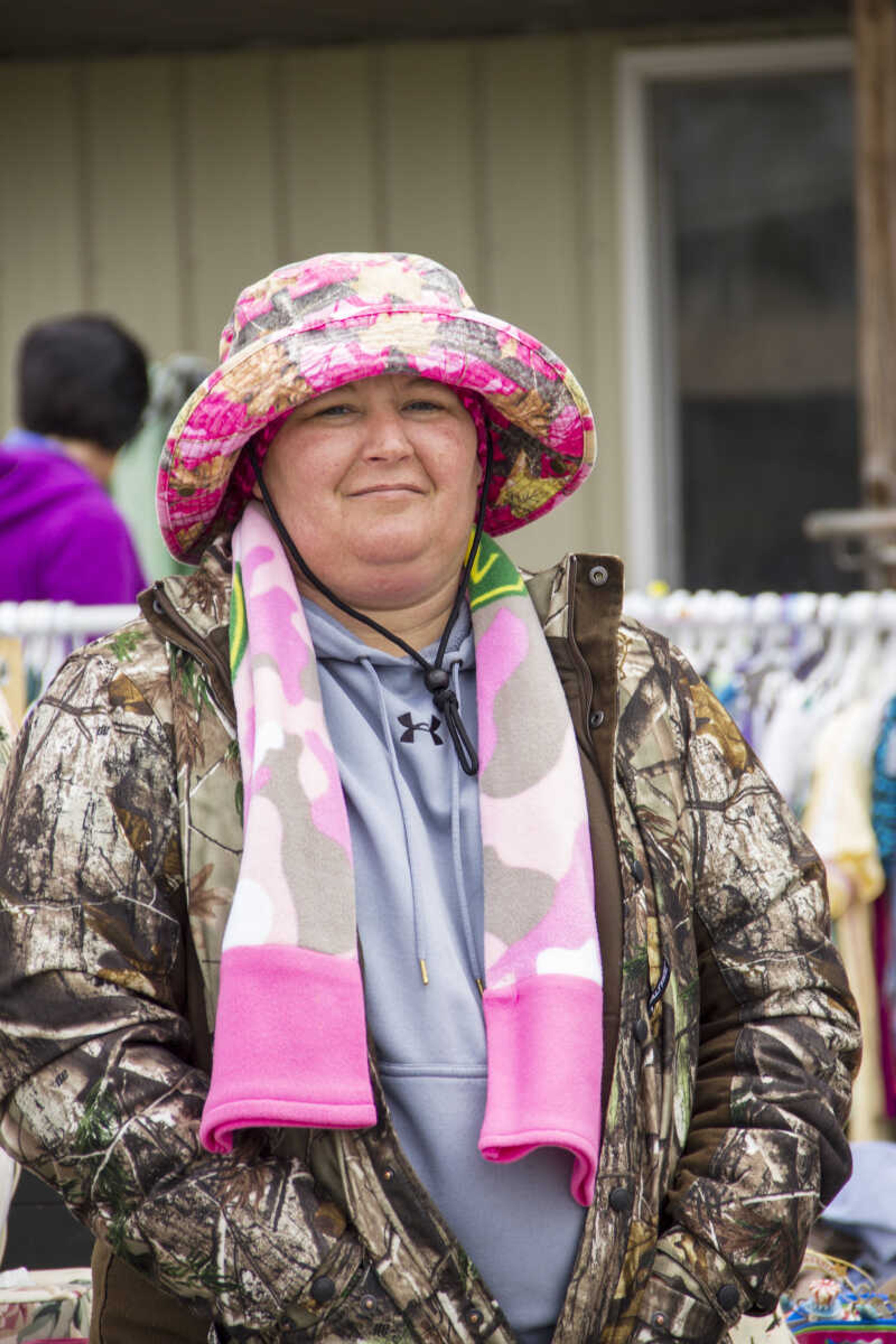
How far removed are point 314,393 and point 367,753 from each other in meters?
0.38

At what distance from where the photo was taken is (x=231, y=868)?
5.41 feet

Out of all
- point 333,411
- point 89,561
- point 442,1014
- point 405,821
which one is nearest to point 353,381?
point 333,411

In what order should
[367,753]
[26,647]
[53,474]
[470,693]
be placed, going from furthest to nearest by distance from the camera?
[53,474], [26,647], [470,693], [367,753]

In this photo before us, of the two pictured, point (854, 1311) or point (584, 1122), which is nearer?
point (584, 1122)

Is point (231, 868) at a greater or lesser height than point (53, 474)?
lesser

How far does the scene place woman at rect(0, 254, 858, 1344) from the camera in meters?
1.58

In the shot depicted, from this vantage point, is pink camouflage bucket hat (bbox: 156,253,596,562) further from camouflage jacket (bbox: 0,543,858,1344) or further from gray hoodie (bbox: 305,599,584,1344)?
gray hoodie (bbox: 305,599,584,1344)

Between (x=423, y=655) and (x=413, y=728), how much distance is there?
0.10m

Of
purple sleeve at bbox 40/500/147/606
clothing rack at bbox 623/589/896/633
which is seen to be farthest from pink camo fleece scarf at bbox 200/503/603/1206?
purple sleeve at bbox 40/500/147/606

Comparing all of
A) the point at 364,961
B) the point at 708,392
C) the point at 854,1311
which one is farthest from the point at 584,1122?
the point at 708,392

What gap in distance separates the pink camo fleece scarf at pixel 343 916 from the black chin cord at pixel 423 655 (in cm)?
2

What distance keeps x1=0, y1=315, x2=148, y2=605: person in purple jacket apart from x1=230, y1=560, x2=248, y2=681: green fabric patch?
1.77 meters

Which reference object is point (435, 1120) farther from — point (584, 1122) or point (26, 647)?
point (26, 647)

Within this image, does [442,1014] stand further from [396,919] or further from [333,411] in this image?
[333,411]
